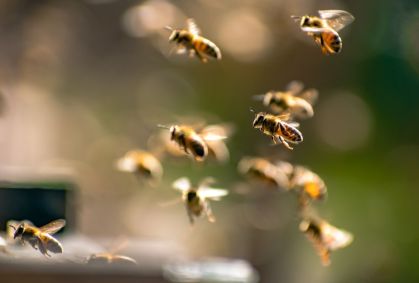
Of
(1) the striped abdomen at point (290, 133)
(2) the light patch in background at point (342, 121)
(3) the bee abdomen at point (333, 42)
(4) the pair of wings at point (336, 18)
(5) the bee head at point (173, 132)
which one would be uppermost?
(2) the light patch in background at point (342, 121)

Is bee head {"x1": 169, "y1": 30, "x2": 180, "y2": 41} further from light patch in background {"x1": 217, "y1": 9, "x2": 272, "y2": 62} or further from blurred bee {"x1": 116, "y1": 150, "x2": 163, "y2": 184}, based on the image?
light patch in background {"x1": 217, "y1": 9, "x2": 272, "y2": 62}

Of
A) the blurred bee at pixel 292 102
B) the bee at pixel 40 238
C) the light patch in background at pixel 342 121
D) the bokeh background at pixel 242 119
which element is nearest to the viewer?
the bee at pixel 40 238

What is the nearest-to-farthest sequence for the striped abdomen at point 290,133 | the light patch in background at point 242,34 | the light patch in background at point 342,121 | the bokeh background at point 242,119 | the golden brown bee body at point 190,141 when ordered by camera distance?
1. the striped abdomen at point 290,133
2. the golden brown bee body at point 190,141
3. the bokeh background at point 242,119
4. the light patch in background at point 242,34
5. the light patch in background at point 342,121

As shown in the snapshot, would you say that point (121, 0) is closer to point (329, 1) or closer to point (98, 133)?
point (98, 133)

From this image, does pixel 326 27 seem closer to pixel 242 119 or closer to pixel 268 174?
pixel 268 174

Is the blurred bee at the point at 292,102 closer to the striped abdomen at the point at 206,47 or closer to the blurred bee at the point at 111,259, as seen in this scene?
the striped abdomen at the point at 206,47

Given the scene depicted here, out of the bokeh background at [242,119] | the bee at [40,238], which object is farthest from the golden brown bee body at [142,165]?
the bokeh background at [242,119]
